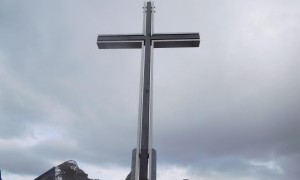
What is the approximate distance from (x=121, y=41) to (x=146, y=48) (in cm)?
79

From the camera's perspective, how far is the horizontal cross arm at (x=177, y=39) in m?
9.04

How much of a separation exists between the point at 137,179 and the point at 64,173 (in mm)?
49434

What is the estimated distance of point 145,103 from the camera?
7.87 metres

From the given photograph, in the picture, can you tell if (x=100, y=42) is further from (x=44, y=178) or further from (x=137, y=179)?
(x=44, y=178)

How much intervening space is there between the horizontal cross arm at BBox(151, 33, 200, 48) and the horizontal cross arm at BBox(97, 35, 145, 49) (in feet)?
1.40

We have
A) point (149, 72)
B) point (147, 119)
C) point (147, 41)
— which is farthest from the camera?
point (147, 41)

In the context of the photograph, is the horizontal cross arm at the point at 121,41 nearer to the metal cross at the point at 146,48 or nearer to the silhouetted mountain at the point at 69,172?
the metal cross at the point at 146,48

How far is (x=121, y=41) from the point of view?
9109mm

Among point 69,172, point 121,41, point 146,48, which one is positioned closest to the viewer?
point 146,48

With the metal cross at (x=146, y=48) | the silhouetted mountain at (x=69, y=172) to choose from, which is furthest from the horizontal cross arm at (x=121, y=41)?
the silhouetted mountain at (x=69, y=172)

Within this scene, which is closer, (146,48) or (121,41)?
(146,48)

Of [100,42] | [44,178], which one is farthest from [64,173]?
[100,42]

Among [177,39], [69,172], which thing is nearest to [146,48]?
[177,39]

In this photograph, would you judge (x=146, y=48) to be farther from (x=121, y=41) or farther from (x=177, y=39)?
(x=177, y=39)
